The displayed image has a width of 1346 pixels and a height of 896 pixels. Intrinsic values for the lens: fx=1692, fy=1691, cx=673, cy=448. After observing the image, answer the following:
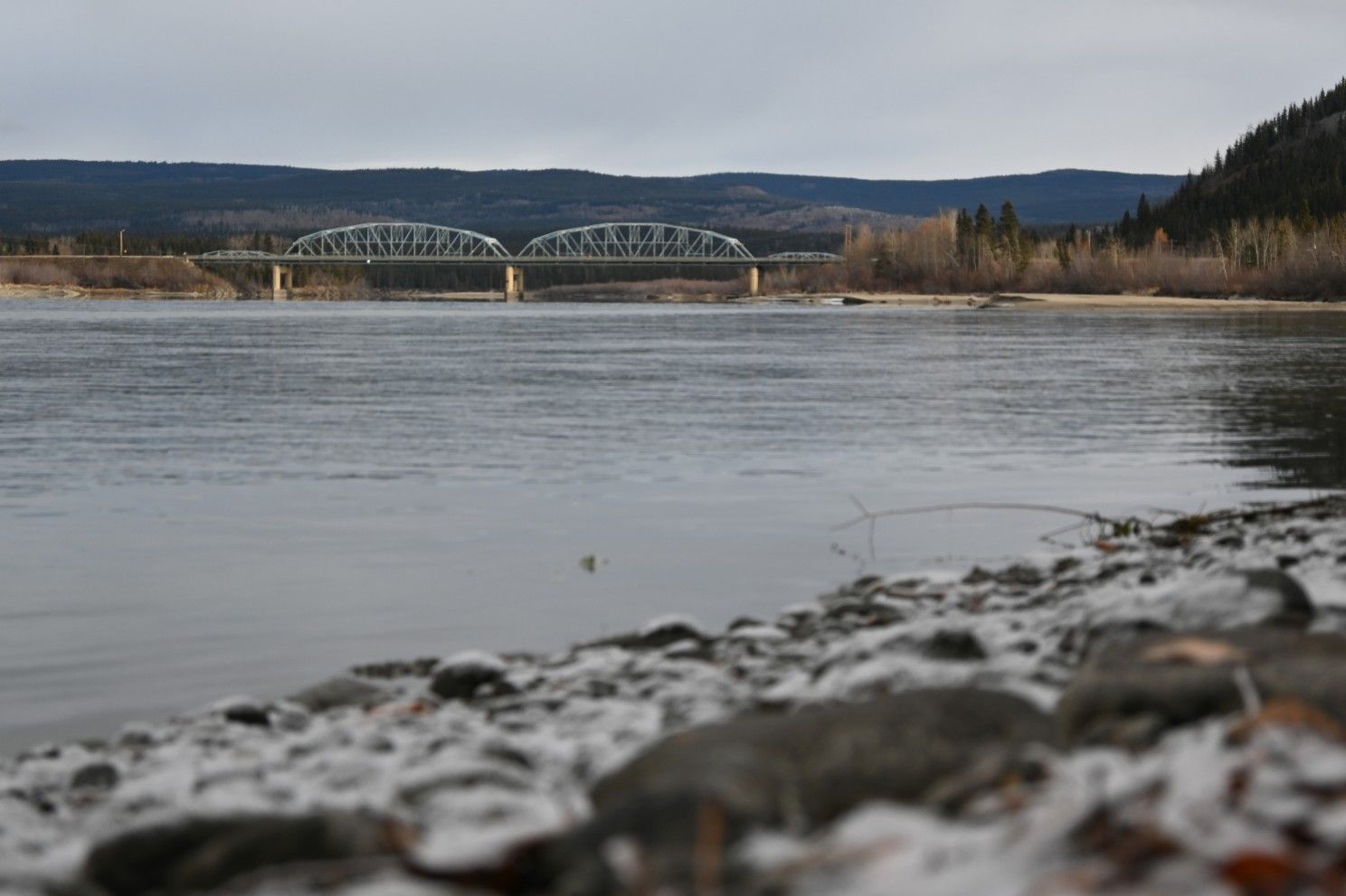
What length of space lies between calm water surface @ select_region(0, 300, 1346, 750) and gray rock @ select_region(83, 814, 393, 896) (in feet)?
12.1

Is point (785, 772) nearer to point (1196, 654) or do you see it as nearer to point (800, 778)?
point (800, 778)

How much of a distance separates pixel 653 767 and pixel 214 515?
37.9 ft

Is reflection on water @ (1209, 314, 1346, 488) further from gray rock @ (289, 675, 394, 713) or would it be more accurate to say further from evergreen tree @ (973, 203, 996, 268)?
evergreen tree @ (973, 203, 996, 268)

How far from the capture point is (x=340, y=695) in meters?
8.81

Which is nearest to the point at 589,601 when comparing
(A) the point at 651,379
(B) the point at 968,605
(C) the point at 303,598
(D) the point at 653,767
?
(C) the point at 303,598

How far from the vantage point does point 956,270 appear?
623 feet

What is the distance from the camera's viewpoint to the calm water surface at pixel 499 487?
10914 mm

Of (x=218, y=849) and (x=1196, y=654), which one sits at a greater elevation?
(x=1196, y=654)

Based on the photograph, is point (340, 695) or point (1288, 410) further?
point (1288, 410)

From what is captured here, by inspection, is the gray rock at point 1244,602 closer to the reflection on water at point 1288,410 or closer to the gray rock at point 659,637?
the gray rock at point 659,637

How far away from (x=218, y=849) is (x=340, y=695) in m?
4.11

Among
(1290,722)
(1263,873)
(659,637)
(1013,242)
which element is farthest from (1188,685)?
(1013,242)

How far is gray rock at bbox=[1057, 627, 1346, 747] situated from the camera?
5.12m

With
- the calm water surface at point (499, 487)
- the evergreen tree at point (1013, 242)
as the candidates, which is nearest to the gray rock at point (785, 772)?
the calm water surface at point (499, 487)
